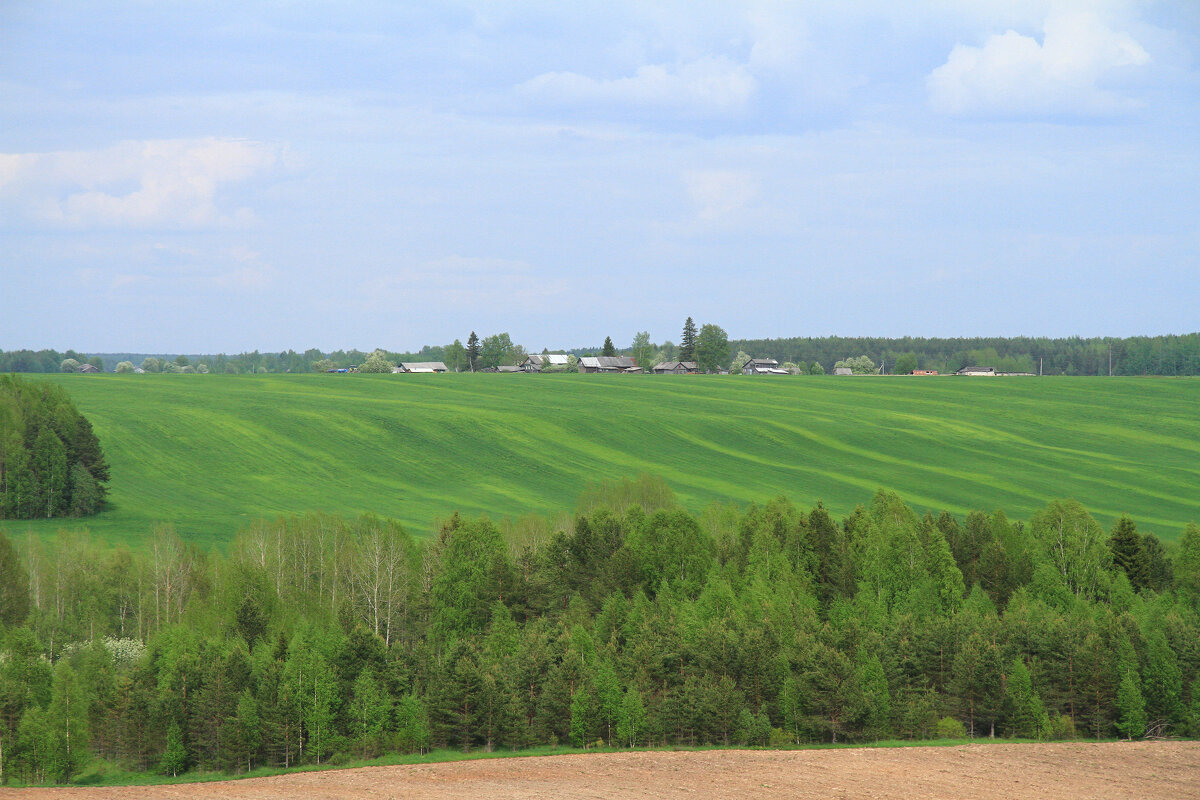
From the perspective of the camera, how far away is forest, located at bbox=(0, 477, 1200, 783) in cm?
5256

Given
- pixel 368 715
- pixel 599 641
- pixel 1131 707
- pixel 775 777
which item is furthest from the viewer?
pixel 599 641

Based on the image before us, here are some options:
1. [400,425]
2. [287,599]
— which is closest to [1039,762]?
[287,599]

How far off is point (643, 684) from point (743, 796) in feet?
44.1

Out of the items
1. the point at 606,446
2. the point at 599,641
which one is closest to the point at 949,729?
the point at 599,641

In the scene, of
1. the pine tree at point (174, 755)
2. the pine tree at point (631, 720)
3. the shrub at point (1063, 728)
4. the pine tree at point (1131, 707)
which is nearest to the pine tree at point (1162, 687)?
the pine tree at point (1131, 707)

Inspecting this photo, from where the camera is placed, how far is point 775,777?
4475 centimetres

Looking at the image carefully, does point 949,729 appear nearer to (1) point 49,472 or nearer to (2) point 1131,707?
(2) point 1131,707

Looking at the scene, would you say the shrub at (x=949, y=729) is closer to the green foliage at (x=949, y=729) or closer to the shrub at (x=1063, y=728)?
the green foliage at (x=949, y=729)

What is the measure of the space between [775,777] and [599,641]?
18.3 metres

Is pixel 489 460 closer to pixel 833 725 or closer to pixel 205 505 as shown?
pixel 205 505

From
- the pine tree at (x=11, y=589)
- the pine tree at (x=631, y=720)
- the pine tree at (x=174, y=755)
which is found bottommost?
the pine tree at (x=174, y=755)

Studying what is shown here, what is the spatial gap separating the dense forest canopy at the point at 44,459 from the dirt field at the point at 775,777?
65938mm

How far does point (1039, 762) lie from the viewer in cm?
4669

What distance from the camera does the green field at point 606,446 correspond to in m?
108
